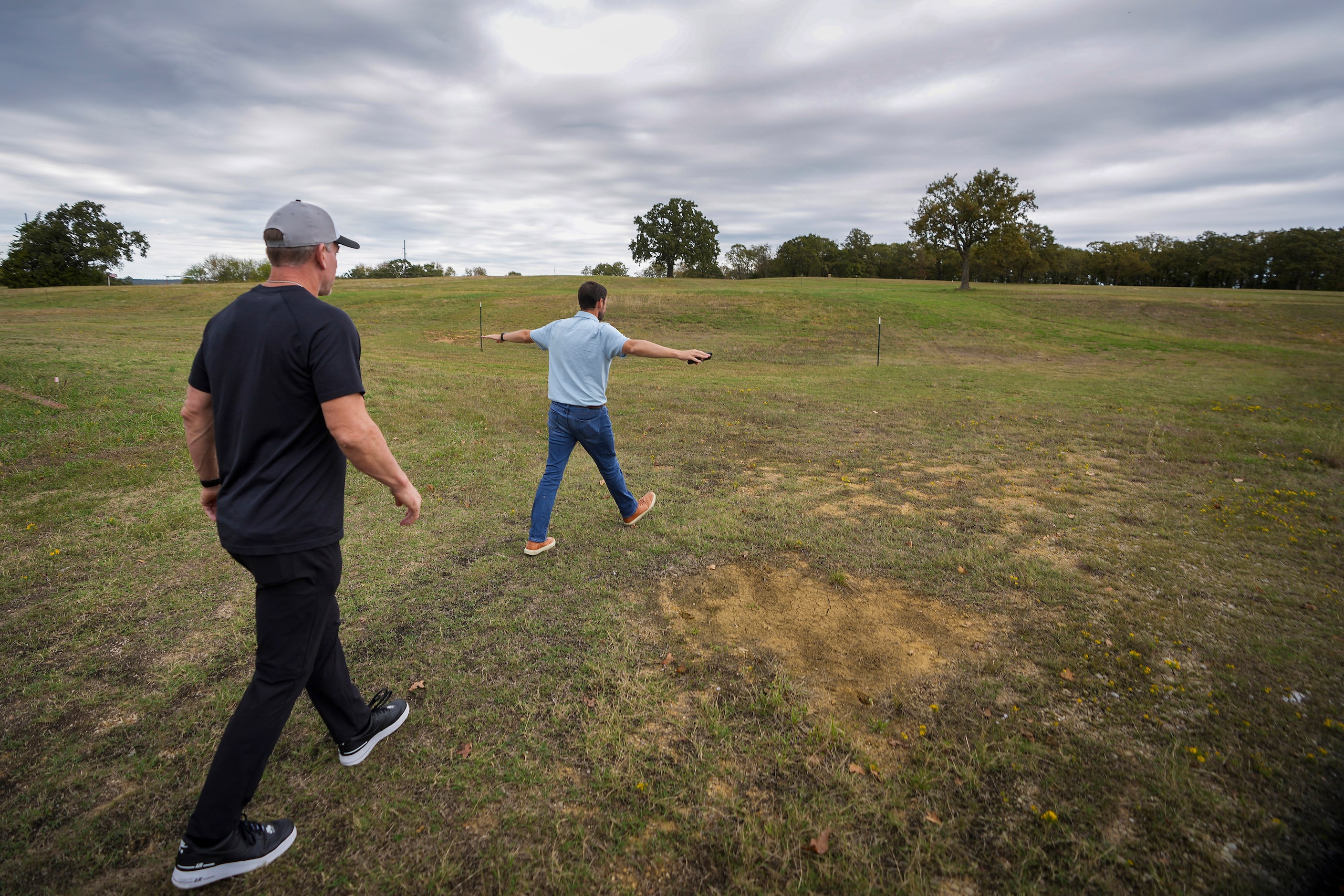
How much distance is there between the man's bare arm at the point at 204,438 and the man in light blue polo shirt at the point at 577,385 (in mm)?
2579

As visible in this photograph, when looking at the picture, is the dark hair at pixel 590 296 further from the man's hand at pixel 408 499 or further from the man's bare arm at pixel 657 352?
the man's hand at pixel 408 499

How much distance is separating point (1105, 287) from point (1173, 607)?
206 ft

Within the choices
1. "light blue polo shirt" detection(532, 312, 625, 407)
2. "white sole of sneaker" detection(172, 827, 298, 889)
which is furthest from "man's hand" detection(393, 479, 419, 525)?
"light blue polo shirt" detection(532, 312, 625, 407)

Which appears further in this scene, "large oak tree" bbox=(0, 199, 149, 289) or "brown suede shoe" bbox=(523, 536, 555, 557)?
"large oak tree" bbox=(0, 199, 149, 289)

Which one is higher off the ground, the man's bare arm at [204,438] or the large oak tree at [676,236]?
the large oak tree at [676,236]

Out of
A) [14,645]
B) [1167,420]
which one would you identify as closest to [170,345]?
[14,645]

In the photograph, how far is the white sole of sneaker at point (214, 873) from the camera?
2.37 metres

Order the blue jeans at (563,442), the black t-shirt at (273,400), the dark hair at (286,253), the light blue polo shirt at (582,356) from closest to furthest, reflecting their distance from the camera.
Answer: the black t-shirt at (273,400)
the dark hair at (286,253)
the light blue polo shirt at (582,356)
the blue jeans at (563,442)

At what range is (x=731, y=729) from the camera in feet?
10.9

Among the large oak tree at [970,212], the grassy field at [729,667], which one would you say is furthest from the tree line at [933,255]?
the grassy field at [729,667]

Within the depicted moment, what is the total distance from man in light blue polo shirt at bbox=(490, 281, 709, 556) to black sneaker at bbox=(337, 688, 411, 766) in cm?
223

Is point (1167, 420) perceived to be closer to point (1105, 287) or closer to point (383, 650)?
point (383, 650)

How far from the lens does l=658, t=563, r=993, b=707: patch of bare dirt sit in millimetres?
3873

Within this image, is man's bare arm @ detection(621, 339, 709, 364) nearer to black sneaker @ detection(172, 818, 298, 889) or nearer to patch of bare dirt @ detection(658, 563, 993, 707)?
patch of bare dirt @ detection(658, 563, 993, 707)
